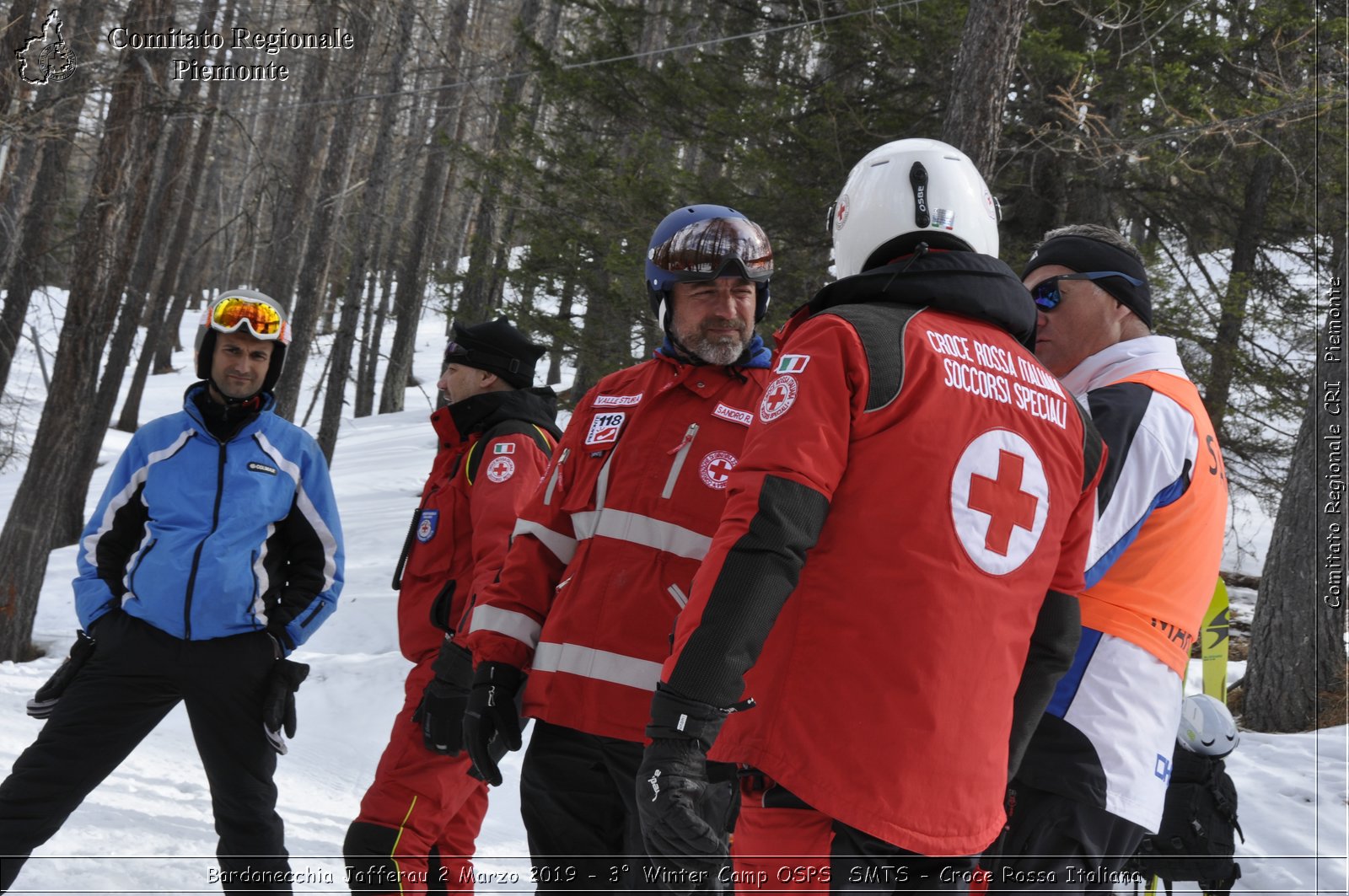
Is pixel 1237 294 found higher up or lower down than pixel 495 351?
higher up

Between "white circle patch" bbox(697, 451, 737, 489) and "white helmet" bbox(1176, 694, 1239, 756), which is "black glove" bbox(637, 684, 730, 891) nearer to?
"white circle patch" bbox(697, 451, 737, 489)

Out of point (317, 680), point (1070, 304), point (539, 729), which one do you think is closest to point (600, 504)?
point (539, 729)

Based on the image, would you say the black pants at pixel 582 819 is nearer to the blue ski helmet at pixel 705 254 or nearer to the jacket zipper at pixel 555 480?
the jacket zipper at pixel 555 480

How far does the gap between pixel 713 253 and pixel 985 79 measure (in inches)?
172

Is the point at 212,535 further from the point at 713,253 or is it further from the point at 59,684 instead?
the point at 713,253

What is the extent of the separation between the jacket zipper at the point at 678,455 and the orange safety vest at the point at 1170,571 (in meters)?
1.04

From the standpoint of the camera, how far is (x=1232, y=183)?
36.4 feet

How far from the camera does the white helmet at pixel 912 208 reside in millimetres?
2162

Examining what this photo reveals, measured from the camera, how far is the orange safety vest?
255 cm

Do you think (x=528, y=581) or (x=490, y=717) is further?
(x=528, y=581)

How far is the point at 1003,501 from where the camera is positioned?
1.89 meters

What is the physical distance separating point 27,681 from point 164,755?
236 cm

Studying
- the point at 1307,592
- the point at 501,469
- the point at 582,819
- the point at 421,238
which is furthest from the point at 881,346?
the point at 421,238

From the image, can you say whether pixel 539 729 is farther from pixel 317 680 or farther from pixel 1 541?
pixel 1 541
